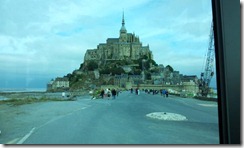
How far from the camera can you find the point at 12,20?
2.25 metres

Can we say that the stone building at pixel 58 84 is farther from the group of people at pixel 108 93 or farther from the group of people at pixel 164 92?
the group of people at pixel 164 92

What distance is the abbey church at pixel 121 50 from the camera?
238cm

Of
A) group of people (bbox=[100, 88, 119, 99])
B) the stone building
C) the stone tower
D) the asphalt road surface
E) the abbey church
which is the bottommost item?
the asphalt road surface

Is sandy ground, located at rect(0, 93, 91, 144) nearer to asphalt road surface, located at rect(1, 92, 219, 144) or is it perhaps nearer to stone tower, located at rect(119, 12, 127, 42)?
asphalt road surface, located at rect(1, 92, 219, 144)

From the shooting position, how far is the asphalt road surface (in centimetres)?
202

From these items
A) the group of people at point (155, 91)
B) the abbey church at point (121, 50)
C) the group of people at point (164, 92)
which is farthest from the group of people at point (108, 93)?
the group of people at point (164, 92)

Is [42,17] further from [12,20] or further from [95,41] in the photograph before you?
[95,41]

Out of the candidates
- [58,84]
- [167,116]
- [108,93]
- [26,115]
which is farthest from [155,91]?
[26,115]

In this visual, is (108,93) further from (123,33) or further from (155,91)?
(123,33)

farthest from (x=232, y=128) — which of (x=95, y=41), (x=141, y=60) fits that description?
(x=95, y=41)

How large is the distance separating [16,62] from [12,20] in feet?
1.20

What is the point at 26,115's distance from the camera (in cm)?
219

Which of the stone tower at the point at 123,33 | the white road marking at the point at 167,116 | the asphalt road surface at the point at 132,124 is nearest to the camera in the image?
the asphalt road surface at the point at 132,124

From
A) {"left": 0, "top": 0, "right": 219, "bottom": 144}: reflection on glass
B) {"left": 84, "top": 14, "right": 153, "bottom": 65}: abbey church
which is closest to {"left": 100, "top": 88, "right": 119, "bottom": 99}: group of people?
{"left": 0, "top": 0, "right": 219, "bottom": 144}: reflection on glass
